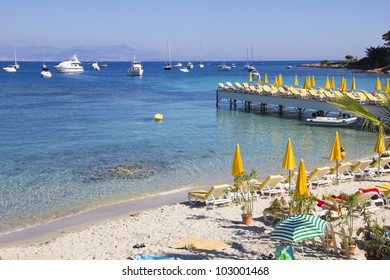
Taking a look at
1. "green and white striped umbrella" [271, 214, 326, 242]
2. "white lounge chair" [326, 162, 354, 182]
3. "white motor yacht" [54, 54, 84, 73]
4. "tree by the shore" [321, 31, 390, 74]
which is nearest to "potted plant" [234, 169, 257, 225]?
"green and white striped umbrella" [271, 214, 326, 242]

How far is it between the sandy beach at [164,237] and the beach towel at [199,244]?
9 cm

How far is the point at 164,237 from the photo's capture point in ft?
37.9

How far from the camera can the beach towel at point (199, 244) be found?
10301mm

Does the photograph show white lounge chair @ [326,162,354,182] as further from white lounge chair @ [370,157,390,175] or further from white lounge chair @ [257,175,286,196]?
white lounge chair @ [257,175,286,196]

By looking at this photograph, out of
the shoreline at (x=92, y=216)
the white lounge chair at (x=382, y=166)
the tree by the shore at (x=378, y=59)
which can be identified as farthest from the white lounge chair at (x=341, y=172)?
the tree by the shore at (x=378, y=59)

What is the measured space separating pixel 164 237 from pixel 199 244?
1385 mm

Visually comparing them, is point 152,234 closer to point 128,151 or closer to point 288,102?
point 128,151

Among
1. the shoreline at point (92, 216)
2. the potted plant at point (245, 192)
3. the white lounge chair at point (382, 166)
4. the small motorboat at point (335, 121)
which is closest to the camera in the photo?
the potted plant at point (245, 192)

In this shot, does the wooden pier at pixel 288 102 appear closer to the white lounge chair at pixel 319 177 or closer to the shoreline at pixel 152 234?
the white lounge chair at pixel 319 177

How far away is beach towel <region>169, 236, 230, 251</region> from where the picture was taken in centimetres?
1030

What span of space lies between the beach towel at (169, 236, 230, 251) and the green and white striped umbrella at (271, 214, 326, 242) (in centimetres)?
147

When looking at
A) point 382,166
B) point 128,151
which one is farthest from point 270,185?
point 128,151
